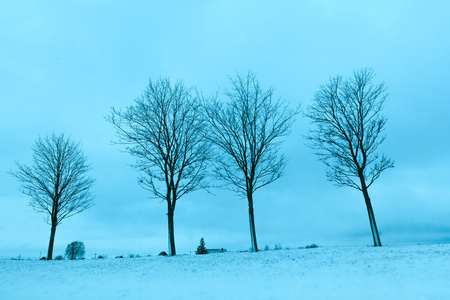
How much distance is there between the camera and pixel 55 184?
82.6 feet

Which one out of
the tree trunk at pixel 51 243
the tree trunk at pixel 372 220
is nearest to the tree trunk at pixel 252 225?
the tree trunk at pixel 372 220

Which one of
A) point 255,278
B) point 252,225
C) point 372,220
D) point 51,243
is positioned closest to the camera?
point 255,278

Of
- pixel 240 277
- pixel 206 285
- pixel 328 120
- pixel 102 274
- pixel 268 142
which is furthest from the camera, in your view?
pixel 328 120

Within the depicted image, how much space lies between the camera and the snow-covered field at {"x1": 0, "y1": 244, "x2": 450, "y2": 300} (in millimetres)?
9148

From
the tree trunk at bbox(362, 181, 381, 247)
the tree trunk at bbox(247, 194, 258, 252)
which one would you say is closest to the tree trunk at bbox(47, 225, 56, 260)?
the tree trunk at bbox(247, 194, 258, 252)

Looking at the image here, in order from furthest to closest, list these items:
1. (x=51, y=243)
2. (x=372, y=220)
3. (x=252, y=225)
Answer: (x=51, y=243), (x=372, y=220), (x=252, y=225)

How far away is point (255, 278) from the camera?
1077 cm

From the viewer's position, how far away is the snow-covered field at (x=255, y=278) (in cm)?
915

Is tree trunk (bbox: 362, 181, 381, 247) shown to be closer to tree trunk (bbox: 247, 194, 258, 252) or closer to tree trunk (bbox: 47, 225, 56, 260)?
tree trunk (bbox: 247, 194, 258, 252)

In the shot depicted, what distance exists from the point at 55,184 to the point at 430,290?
84.7 ft

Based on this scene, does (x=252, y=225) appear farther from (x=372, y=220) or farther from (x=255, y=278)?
A: (x=372, y=220)

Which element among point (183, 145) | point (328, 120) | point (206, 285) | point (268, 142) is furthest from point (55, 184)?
point (328, 120)

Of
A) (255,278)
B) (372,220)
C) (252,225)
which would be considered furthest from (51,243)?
(372,220)

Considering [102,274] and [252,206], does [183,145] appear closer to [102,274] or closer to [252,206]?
[252,206]
